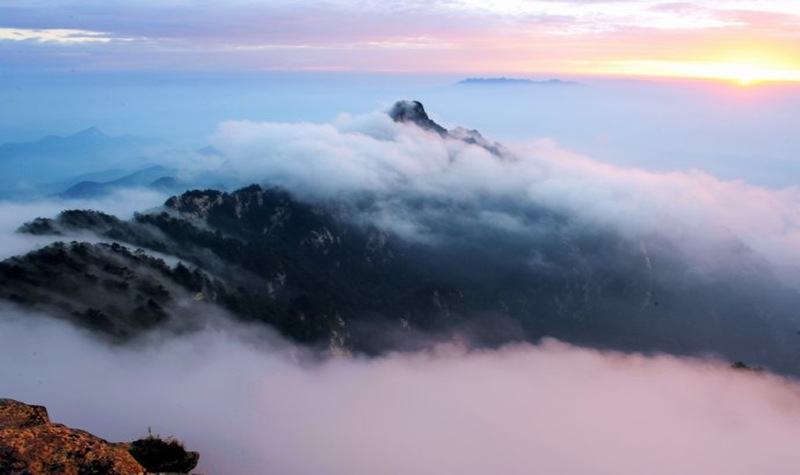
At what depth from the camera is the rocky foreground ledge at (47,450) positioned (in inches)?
993

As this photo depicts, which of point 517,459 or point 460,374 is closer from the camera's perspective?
point 517,459

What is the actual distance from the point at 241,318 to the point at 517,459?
8047 centimetres

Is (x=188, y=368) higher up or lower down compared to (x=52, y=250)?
lower down

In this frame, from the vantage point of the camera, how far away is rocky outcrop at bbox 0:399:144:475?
82.7 ft

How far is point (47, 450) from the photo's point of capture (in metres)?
26.1

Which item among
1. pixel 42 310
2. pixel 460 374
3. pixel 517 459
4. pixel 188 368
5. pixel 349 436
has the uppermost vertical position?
pixel 42 310

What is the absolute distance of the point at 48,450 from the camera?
26156mm

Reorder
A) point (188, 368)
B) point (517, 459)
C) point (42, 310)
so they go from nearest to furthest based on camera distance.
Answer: point (42, 310) < point (188, 368) < point (517, 459)

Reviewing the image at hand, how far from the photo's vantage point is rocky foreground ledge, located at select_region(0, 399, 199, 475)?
82.8 ft

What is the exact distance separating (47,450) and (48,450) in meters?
0.04

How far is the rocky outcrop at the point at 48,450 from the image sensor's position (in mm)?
25219

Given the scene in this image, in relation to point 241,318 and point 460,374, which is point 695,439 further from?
point 241,318

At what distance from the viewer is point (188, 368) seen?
4149 inches

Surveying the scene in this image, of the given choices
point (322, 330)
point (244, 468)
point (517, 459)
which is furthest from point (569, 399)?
point (244, 468)
